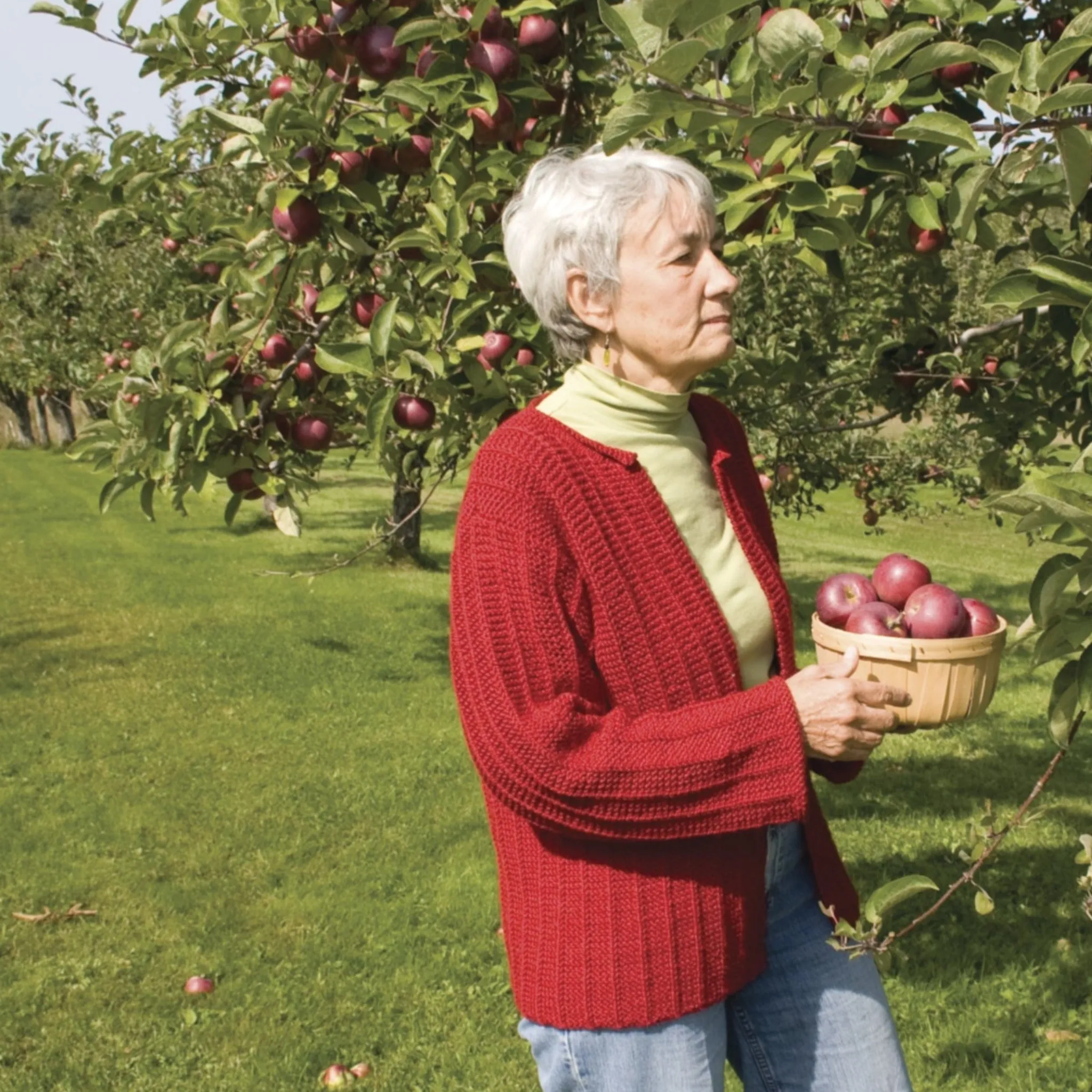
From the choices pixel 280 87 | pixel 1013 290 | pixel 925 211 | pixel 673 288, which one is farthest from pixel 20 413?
pixel 1013 290

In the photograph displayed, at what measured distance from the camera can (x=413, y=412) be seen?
2.94 m

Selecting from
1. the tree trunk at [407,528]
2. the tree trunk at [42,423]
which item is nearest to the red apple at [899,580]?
the tree trunk at [407,528]

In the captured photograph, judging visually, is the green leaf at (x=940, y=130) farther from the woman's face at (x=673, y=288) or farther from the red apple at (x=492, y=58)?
the red apple at (x=492, y=58)

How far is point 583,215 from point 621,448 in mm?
329

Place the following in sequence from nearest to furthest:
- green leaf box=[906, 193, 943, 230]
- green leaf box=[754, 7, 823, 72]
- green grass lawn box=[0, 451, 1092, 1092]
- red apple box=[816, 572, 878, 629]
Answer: green leaf box=[754, 7, 823, 72] < red apple box=[816, 572, 878, 629] < green leaf box=[906, 193, 943, 230] < green grass lawn box=[0, 451, 1092, 1092]

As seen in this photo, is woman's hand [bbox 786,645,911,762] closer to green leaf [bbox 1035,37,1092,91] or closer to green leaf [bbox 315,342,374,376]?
green leaf [bbox 1035,37,1092,91]

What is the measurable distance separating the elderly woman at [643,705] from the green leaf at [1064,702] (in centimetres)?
22

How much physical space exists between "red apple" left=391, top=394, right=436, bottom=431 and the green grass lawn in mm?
1733

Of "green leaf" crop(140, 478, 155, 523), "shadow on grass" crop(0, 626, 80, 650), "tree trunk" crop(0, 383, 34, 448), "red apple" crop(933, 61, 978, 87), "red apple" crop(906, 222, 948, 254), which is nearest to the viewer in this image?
"red apple" crop(933, 61, 978, 87)

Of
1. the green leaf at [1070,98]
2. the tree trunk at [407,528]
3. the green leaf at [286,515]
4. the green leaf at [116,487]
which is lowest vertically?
the tree trunk at [407,528]

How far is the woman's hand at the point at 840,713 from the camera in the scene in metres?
1.66

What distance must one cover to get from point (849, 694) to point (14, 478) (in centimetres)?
2126

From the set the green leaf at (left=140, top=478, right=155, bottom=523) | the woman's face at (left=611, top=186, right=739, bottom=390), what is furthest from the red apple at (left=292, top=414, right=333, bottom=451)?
the woman's face at (left=611, top=186, right=739, bottom=390)

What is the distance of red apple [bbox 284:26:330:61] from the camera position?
2689 mm
